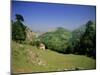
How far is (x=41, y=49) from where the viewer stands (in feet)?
9.49

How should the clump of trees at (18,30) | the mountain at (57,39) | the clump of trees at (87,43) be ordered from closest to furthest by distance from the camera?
the clump of trees at (18,30)
the mountain at (57,39)
the clump of trees at (87,43)

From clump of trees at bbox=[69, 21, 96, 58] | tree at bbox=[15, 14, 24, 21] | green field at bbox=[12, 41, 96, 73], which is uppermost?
tree at bbox=[15, 14, 24, 21]

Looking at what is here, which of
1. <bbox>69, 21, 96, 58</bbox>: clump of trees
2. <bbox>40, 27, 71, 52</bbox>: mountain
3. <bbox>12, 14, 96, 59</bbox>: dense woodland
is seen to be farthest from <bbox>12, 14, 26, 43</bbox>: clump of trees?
<bbox>69, 21, 96, 58</bbox>: clump of trees

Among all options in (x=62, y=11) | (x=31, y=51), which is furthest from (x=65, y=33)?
(x=31, y=51)

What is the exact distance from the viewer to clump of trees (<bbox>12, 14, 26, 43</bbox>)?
276cm

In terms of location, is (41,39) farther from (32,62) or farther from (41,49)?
(32,62)

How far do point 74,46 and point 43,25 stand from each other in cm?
55

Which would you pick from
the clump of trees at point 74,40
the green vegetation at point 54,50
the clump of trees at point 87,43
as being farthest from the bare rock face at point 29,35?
the clump of trees at point 87,43

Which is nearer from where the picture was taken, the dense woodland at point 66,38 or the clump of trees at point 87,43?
the dense woodland at point 66,38

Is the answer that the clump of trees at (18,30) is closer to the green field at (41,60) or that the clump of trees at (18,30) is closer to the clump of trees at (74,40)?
the green field at (41,60)

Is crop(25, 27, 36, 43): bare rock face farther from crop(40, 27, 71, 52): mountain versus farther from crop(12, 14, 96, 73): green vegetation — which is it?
crop(40, 27, 71, 52): mountain

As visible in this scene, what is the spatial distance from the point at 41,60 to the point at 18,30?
20.0 inches

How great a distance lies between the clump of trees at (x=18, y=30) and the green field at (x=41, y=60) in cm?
8

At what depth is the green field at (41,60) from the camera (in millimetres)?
2762
